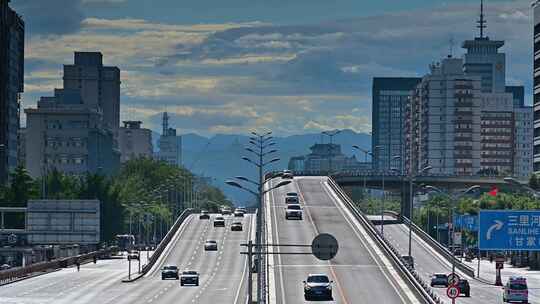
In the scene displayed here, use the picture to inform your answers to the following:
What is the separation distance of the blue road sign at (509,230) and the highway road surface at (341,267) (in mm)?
7959

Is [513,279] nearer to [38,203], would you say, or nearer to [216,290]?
[216,290]

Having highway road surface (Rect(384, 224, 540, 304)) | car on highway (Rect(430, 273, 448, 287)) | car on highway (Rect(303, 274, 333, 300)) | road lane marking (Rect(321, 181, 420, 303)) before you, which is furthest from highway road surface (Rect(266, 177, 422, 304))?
highway road surface (Rect(384, 224, 540, 304))

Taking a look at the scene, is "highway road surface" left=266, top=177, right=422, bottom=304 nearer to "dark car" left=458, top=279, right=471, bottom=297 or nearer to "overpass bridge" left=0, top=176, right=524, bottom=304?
"overpass bridge" left=0, top=176, right=524, bottom=304

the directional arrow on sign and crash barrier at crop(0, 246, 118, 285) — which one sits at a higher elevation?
the directional arrow on sign

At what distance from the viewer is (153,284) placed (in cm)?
14788

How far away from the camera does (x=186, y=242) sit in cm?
19725

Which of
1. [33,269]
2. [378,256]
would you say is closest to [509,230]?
[378,256]

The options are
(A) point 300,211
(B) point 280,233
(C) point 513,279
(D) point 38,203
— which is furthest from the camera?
(A) point 300,211

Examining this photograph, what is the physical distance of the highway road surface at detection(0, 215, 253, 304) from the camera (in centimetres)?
12419

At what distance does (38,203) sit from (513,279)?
145 feet

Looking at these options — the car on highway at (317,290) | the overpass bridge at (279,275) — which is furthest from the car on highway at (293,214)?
the car on highway at (317,290)

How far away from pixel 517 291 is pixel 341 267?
2041 centimetres

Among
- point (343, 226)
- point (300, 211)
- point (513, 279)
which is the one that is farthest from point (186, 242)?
point (513, 279)

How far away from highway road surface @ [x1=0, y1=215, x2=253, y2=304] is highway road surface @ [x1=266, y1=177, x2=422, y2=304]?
5.06 m
